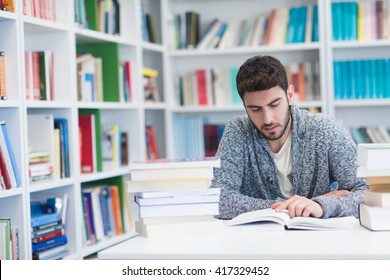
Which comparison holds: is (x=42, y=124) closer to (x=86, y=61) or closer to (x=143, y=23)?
(x=86, y=61)

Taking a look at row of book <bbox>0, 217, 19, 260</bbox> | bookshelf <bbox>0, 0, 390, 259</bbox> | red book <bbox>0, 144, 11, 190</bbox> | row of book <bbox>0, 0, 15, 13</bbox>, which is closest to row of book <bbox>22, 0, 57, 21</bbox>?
bookshelf <bbox>0, 0, 390, 259</bbox>

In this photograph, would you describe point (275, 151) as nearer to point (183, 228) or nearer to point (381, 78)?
point (183, 228)

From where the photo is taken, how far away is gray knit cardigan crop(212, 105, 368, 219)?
8.18ft

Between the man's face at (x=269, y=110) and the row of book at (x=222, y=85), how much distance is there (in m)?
2.00

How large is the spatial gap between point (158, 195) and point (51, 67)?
69.3 inches

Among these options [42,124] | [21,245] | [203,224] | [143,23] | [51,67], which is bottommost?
[21,245]

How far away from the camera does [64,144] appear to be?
346 cm

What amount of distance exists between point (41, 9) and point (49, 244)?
1.14 meters

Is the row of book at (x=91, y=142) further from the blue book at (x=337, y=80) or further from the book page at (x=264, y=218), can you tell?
the book page at (x=264, y=218)

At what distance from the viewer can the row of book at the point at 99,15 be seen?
146 inches

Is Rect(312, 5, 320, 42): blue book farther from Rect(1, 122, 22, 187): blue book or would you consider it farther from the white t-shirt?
Rect(1, 122, 22, 187): blue book

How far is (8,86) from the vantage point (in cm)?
298
